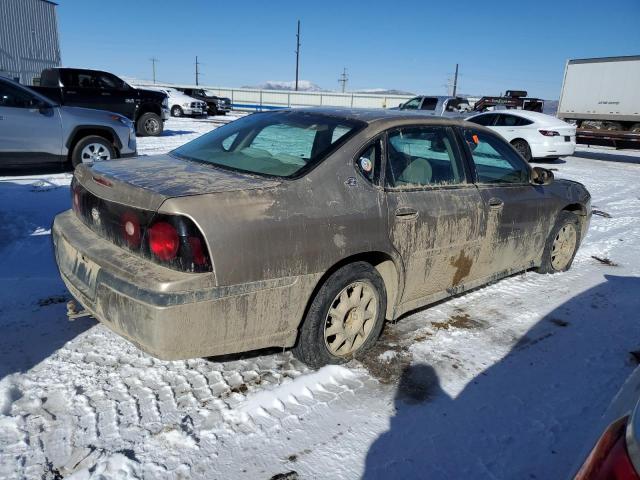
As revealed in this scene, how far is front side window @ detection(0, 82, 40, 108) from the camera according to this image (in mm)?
6645

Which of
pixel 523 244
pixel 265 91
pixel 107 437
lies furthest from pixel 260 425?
pixel 265 91

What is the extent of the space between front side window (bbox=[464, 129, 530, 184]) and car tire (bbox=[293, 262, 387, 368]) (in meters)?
1.39

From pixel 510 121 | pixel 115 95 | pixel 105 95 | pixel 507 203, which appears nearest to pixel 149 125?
pixel 115 95

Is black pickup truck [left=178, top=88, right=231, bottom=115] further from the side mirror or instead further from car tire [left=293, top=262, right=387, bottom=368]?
car tire [left=293, top=262, right=387, bottom=368]

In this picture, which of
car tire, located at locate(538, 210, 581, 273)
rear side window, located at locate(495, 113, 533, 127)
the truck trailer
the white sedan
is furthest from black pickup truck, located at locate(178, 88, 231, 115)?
car tire, located at locate(538, 210, 581, 273)

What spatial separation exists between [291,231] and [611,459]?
1.68 metres

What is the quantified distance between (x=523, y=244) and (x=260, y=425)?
2909 mm

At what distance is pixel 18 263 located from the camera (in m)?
4.24

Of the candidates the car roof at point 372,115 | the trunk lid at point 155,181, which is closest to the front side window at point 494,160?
the car roof at point 372,115

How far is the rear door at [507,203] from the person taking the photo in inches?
149

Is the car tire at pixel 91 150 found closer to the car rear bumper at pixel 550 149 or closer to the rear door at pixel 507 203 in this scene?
the rear door at pixel 507 203

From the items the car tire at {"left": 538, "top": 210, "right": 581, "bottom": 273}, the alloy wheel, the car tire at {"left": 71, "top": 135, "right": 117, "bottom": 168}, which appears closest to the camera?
the car tire at {"left": 538, "top": 210, "right": 581, "bottom": 273}

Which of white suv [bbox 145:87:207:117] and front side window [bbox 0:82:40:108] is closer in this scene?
front side window [bbox 0:82:40:108]

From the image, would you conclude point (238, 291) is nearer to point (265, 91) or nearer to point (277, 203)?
point (277, 203)
